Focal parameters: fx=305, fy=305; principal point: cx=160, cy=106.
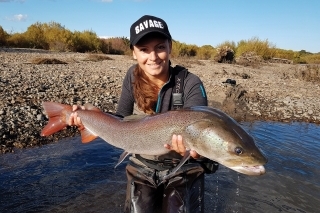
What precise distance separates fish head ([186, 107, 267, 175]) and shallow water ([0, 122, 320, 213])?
8.48 feet

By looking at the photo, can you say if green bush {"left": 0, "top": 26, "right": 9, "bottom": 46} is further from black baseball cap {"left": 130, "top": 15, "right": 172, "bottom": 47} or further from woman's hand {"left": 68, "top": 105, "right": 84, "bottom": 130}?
black baseball cap {"left": 130, "top": 15, "right": 172, "bottom": 47}

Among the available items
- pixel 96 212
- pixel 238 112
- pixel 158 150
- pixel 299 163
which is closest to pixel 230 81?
pixel 238 112

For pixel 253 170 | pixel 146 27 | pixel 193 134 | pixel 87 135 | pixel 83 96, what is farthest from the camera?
pixel 83 96

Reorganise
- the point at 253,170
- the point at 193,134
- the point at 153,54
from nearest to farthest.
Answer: the point at 253,170 < the point at 193,134 < the point at 153,54

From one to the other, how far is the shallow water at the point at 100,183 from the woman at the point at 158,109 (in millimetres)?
1501

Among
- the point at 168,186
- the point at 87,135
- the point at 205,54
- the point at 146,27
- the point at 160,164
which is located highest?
the point at 146,27

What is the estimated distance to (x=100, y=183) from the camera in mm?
5242

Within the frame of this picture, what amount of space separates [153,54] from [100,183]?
9.65 ft

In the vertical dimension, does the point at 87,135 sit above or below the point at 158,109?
below

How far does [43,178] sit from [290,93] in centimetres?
1020

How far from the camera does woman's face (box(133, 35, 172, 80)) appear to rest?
317 centimetres

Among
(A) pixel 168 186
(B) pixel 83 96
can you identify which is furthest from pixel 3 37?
(A) pixel 168 186

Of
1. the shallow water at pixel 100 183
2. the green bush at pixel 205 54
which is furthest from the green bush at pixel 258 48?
the shallow water at pixel 100 183

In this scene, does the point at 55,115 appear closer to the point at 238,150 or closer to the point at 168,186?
the point at 168,186
